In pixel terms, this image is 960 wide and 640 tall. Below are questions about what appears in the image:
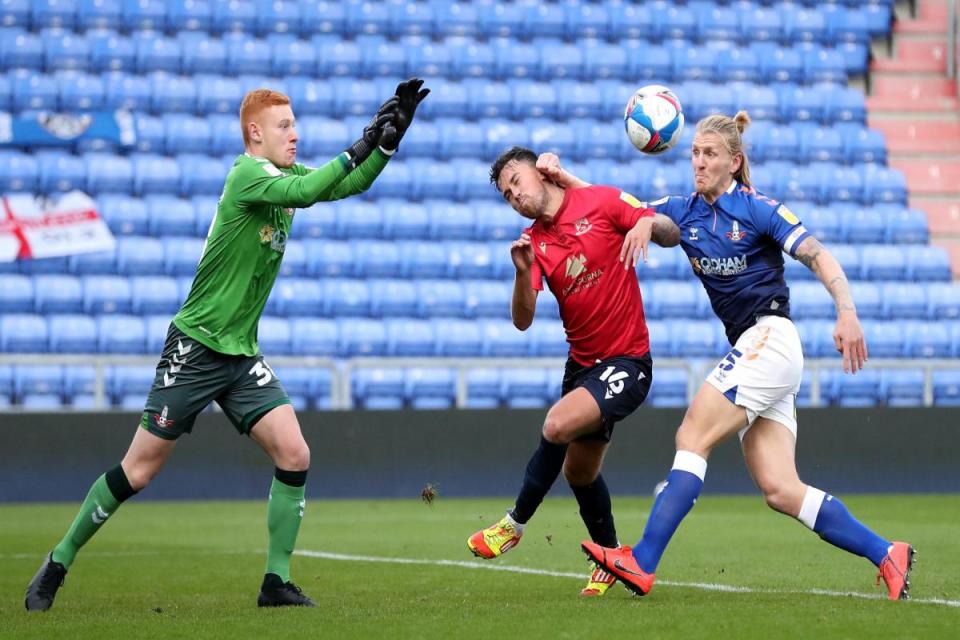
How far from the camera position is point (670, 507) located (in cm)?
605

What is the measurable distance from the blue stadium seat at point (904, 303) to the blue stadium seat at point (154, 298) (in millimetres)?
8844

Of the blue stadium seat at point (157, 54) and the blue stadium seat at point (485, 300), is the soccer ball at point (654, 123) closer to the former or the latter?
the blue stadium seat at point (485, 300)

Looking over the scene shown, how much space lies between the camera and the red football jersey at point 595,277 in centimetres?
691

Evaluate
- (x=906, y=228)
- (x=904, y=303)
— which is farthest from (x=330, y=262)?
(x=906, y=228)

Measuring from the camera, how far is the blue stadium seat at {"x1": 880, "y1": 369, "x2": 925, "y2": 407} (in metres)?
17.8

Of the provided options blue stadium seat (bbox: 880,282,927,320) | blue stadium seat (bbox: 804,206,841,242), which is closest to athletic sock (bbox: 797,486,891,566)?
blue stadium seat (bbox: 880,282,927,320)

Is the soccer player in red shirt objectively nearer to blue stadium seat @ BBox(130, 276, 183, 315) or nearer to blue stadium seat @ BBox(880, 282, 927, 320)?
blue stadium seat @ BBox(130, 276, 183, 315)

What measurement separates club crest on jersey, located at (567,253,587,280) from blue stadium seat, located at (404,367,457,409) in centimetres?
1019

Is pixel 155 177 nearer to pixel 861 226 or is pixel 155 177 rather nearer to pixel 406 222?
pixel 406 222

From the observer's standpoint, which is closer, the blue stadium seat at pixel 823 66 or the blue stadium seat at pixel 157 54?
the blue stadium seat at pixel 157 54

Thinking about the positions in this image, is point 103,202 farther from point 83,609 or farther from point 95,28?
point 83,609

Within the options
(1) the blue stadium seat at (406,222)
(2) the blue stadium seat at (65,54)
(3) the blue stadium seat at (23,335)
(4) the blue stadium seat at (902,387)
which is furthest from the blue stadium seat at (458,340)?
(2) the blue stadium seat at (65,54)

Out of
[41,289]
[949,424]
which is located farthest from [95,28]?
[949,424]

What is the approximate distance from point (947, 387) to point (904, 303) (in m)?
1.74
